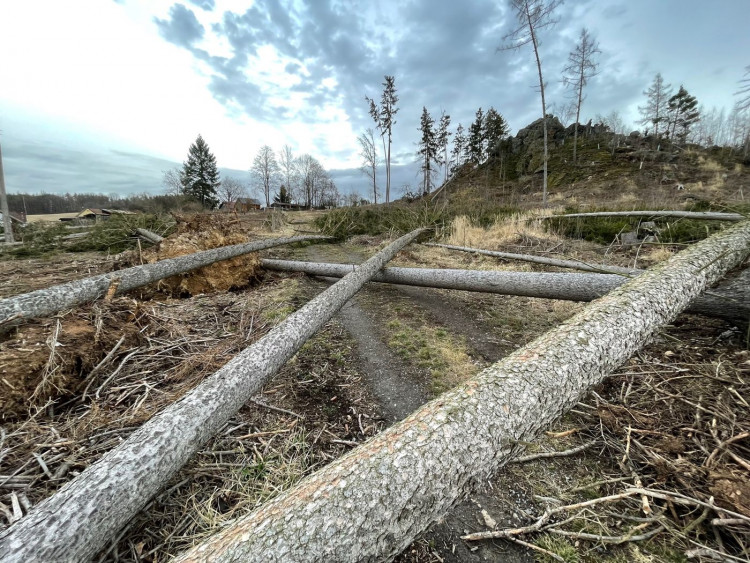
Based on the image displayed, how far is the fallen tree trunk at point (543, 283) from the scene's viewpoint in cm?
294

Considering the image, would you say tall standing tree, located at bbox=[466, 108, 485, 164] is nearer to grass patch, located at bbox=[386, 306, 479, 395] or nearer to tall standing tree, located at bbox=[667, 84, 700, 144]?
tall standing tree, located at bbox=[667, 84, 700, 144]

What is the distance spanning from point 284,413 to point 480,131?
51430 millimetres

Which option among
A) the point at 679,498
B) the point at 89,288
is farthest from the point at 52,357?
the point at 679,498

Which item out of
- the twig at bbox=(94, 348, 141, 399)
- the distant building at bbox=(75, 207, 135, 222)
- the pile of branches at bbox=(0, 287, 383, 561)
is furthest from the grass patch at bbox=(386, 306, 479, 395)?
the distant building at bbox=(75, 207, 135, 222)

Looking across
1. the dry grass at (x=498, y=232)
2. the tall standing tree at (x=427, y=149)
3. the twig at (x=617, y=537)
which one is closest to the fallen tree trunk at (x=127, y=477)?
the twig at (x=617, y=537)

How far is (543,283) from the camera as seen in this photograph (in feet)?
13.3

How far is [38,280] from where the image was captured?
520 cm

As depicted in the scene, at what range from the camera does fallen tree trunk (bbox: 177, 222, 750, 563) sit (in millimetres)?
1012

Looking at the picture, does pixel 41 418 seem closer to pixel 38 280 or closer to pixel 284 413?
pixel 284 413

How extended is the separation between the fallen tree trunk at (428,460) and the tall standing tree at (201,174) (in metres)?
44.8

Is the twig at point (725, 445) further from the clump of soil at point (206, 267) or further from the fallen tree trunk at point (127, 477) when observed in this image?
the clump of soil at point (206, 267)

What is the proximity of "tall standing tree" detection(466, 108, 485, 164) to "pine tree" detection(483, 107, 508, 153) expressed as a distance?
0.59 meters

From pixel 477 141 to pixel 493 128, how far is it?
9.08 feet

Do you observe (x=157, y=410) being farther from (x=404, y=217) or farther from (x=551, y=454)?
(x=404, y=217)
